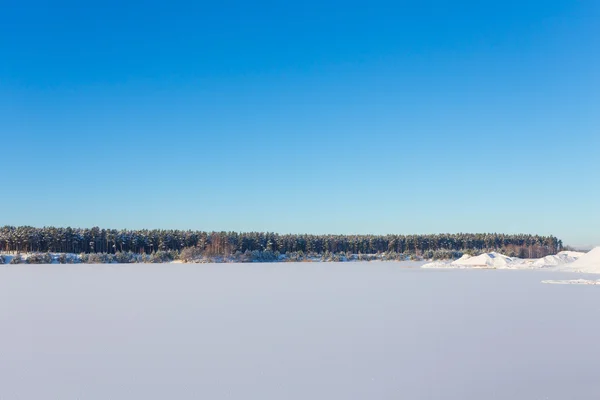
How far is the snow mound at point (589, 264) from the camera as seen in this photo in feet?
63.1

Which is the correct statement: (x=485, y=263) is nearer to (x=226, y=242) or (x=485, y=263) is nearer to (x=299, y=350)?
(x=299, y=350)

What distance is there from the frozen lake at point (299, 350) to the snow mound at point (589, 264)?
12.5 metres

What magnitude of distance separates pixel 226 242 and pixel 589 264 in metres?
36.1

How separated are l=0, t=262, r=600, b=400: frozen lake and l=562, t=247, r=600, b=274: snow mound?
12.5 meters

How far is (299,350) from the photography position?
14.9ft

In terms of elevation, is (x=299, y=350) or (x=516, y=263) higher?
(x=299, y=350)

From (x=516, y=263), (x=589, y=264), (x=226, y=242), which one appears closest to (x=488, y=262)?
(x=516, y=263)

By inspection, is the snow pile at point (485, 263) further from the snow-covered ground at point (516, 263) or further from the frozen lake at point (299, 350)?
the frozen lake at point (299, 350)

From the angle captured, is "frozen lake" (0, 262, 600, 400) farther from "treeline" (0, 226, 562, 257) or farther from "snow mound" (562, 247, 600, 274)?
"treeline" (0, 226, 562, 257)

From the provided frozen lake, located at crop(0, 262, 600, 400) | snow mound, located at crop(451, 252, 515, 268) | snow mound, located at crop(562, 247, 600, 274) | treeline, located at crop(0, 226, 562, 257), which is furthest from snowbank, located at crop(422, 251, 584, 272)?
frozen lake, located at crop(0, 262, 600, 400)

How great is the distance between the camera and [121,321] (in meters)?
6.18

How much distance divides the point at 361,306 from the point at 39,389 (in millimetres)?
5345

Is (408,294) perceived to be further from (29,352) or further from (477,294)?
(29,352)

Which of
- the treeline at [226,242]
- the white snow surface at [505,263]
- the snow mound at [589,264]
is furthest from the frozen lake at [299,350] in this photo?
the treeline at [226,242]
